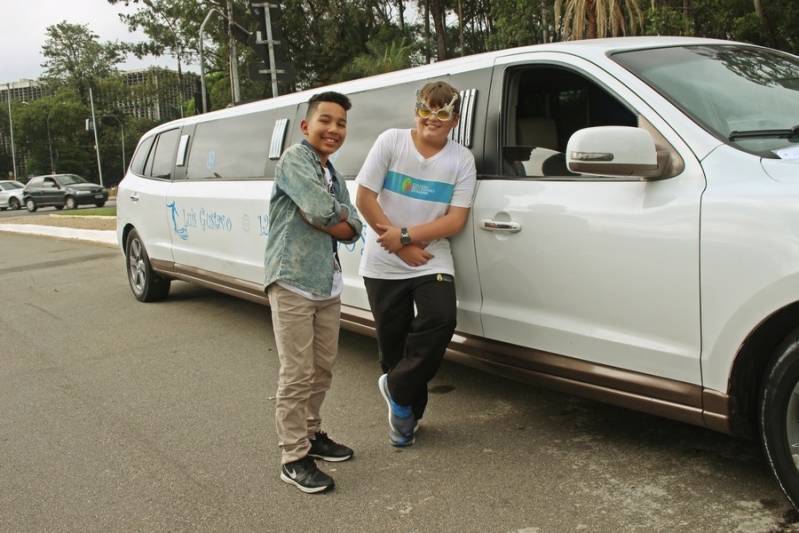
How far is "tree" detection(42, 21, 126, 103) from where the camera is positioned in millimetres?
77375

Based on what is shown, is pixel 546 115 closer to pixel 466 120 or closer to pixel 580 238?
pixel 466 120

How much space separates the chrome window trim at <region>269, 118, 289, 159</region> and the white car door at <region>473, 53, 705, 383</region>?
2.06 metres

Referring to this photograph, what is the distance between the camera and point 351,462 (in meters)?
3.72

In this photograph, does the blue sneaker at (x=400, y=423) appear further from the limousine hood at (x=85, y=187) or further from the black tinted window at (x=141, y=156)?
the limousine hood at (x=85, y=187)

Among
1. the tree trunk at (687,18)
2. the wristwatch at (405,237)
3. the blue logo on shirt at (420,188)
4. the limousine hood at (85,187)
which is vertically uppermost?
the tree trunk at (687,18)

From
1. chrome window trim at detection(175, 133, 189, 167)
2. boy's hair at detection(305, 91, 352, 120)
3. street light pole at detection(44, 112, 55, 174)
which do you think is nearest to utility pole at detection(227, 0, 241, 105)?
chrome window trim at detection(175, 133, 189, 167)

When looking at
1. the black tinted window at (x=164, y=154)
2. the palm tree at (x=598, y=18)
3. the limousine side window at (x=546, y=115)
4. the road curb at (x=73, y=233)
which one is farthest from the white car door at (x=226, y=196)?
the road curb at (x=73, y=233)

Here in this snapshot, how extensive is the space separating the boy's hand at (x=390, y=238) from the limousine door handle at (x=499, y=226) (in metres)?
0.43

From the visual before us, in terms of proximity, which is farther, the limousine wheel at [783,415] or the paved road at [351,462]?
the paved road at [351,462]

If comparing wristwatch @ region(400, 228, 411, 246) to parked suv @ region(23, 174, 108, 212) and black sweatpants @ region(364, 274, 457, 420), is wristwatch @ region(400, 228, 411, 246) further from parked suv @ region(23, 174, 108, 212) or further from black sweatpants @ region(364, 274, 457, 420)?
parked suv @ region(23, 174, 108, 212)

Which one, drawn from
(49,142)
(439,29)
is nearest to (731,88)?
(439,29)

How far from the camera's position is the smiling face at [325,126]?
3.38 meters

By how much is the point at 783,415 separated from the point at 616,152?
1.10 m

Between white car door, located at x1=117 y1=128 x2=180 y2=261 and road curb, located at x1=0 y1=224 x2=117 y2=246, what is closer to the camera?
white car door, located at x1=117 y1=128 x2=180 y2=261
